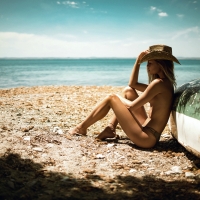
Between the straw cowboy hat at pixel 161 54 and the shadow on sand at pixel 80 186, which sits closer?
the shadow on sand at pixel 80 186

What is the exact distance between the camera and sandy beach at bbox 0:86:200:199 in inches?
124

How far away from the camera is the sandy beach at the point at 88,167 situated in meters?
3.14

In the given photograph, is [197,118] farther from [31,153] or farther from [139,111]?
[31,153]

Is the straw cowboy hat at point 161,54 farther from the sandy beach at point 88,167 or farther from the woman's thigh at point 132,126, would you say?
the sandy beach at point 88,167

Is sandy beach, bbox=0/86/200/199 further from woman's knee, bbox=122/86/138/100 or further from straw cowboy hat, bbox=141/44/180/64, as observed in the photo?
straw cowboy hat, bbox=141/44/180/64

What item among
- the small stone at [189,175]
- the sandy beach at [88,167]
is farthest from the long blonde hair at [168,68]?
the small stone at [189,175]

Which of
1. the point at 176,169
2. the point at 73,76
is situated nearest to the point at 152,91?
the point at 176,169

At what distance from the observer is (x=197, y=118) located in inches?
150

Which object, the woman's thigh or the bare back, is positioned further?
the woman's thigh

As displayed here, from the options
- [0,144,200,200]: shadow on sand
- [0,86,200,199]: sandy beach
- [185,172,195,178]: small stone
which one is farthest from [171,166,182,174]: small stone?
[0,144,200,200]: shadow on sand

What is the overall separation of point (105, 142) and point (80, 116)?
3031 millimetres

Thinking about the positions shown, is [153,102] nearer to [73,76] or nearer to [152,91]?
[152,91]

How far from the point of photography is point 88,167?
405 cm

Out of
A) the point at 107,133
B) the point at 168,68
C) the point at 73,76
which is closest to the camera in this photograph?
the point at 168,68
